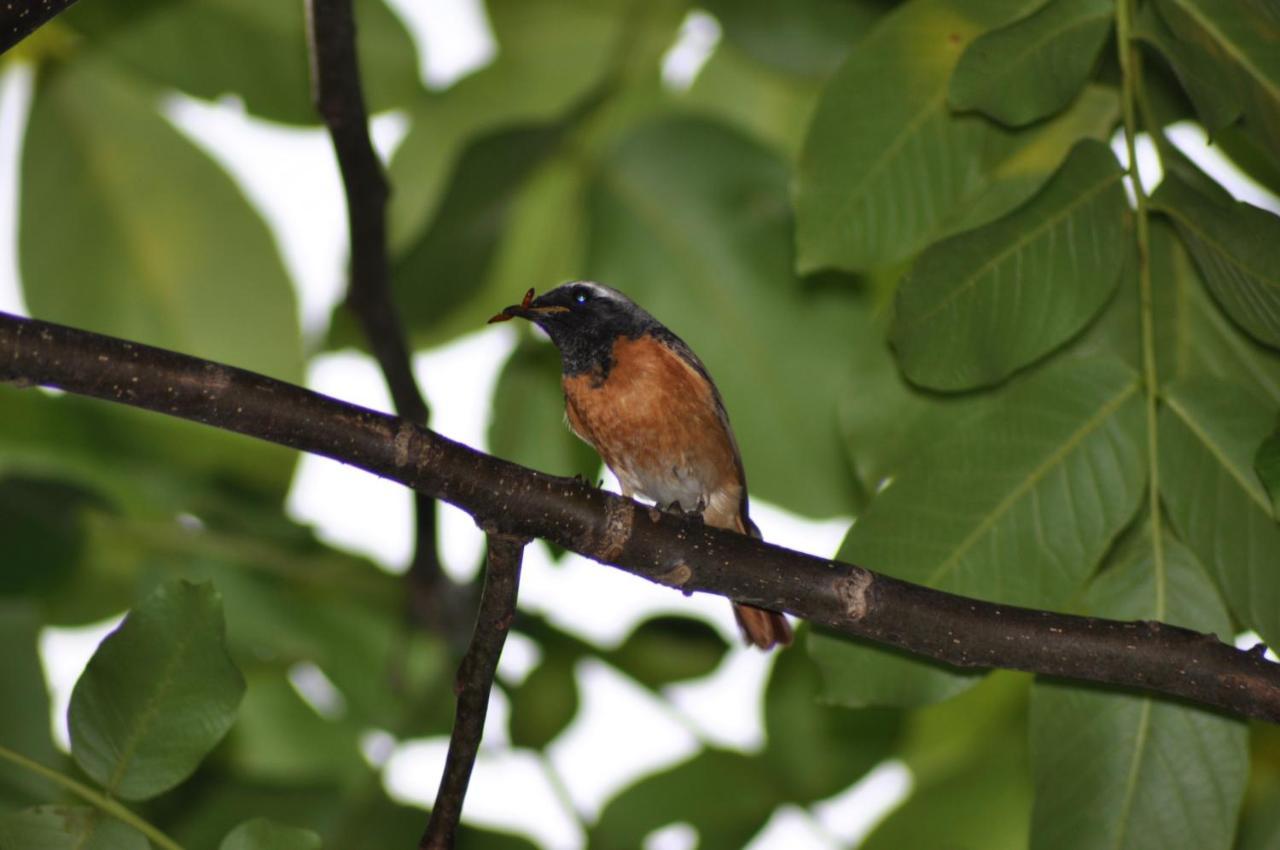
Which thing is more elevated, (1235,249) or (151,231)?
(151,231)

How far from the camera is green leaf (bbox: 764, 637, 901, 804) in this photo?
4.35 metres

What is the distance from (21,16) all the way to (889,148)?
1.92 m

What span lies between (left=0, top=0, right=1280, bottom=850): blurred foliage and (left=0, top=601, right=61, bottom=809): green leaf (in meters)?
0.01

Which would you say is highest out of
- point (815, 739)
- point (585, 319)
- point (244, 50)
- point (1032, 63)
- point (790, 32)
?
point (790, 32)

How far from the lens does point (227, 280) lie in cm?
438

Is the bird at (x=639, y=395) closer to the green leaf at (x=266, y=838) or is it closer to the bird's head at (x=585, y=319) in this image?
the bird's head at (x=585, y=319)

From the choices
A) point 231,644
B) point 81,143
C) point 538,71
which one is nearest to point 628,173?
point 538,71

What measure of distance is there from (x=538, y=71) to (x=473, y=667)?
2.95 meters

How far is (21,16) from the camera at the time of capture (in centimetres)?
250

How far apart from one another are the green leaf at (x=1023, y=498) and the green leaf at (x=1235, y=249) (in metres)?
0.31

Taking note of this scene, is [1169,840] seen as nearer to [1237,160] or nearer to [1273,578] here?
[1273,578]

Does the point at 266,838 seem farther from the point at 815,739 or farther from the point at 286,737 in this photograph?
the point at 286,737

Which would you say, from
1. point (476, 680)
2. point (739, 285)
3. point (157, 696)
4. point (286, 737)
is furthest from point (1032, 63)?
point (286, 737)

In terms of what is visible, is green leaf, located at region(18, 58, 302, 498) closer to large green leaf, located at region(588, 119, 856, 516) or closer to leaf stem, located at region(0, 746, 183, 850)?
large green leaf, located at region(588, 119, 856, 516)
